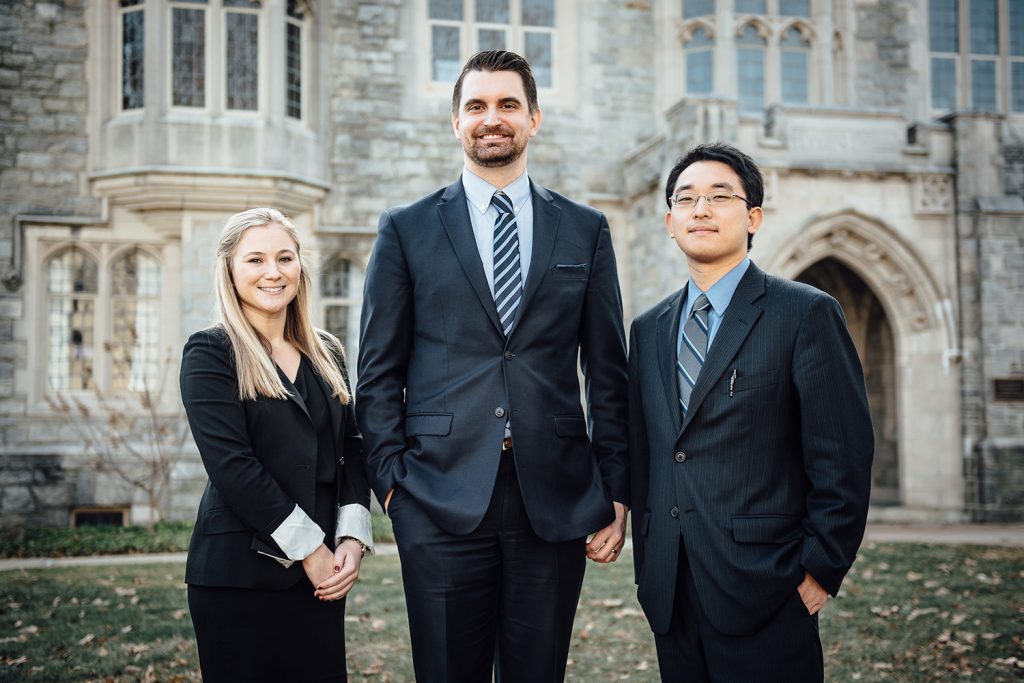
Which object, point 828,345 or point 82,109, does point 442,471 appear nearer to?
point 828,345

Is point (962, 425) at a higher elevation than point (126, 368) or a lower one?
lower

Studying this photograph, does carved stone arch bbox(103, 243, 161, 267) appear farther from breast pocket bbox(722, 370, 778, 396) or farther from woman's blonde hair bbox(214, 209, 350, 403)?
breast pocket bbox(722, 370, 778, 396)

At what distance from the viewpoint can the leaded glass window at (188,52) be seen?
33.0 feet

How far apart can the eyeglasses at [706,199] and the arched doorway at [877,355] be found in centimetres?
1030

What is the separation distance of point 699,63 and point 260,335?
10175 millimetres

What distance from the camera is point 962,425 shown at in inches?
406

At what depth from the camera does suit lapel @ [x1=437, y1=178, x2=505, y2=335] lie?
2613mm

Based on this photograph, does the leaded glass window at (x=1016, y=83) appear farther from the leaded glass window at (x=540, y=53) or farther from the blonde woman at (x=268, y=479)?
the blonde woman at (x=268, y=479)

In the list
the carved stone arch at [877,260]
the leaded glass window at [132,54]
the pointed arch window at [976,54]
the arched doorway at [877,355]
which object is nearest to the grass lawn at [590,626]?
the carved stone arch at [877,260]

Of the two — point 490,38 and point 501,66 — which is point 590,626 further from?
point 490,38

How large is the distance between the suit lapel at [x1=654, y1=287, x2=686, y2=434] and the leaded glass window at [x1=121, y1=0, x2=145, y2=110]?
30.8 feet

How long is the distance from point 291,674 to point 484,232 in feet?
4.86

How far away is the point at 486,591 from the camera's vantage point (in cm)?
254

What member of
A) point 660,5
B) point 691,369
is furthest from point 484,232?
point 660,5
